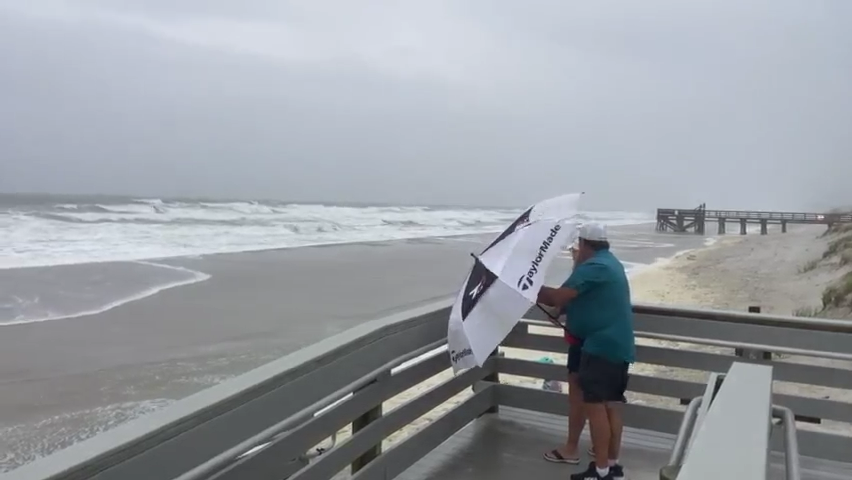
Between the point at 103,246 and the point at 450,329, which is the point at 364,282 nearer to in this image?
the point at 103,246

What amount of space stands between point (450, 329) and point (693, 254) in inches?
1329

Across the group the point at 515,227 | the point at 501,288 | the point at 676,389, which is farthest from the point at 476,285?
the point at 676,389

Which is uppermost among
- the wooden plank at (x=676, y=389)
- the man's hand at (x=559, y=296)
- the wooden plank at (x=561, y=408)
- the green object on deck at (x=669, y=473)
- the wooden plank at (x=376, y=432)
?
the man's hand at (x=559, y=296)

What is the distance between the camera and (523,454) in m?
4.63

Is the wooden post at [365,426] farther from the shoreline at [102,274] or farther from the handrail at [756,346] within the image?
the shoreline at [102,274]

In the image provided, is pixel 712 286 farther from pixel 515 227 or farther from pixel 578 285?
pixel 515 227

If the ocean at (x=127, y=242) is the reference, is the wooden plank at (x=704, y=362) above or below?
above

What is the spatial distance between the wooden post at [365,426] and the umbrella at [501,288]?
0.41 m

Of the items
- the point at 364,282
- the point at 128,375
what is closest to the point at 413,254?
the point at 364,282

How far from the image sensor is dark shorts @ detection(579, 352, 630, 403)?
13.4ft

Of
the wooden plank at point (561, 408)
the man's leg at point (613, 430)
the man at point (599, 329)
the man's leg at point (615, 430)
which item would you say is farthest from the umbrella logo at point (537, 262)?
the wooden plank at point (561, 408)

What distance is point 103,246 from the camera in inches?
1235

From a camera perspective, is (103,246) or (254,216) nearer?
(103,246)

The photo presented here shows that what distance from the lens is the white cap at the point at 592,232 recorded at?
4.15m
